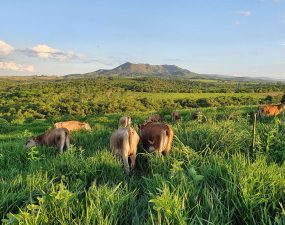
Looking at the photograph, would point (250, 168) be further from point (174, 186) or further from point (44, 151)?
point (44, 151)

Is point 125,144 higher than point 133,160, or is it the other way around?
point 125,144

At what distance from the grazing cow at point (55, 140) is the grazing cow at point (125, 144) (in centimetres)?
253

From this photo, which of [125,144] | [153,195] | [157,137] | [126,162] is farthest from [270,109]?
[153,195]

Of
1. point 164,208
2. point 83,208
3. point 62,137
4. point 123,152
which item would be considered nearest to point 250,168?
point 164,208

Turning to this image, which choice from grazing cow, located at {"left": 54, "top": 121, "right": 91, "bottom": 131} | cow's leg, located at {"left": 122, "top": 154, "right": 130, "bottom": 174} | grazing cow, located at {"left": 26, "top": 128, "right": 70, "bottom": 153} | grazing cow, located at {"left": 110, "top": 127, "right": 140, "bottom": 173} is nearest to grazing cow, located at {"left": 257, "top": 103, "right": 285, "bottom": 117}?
grazing cow, located at {"left": 54, "top": 121, "right": 91, "bottom": 131}

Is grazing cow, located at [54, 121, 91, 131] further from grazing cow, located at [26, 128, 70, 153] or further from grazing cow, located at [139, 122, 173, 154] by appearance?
grazing cow, located at [139, 122, 173, 154]

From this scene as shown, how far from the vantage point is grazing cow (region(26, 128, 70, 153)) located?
966 centimetres

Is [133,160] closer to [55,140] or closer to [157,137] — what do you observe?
[157,137]

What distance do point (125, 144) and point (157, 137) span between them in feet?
2.27

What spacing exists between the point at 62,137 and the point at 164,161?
172 inches

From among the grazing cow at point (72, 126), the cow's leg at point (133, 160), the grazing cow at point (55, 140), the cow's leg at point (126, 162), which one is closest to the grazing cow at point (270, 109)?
the grazing cow at point (72, 126)

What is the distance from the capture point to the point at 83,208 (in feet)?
13.1

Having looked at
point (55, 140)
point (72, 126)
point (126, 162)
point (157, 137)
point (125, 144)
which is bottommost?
point (72, 126)

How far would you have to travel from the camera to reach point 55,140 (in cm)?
1006
